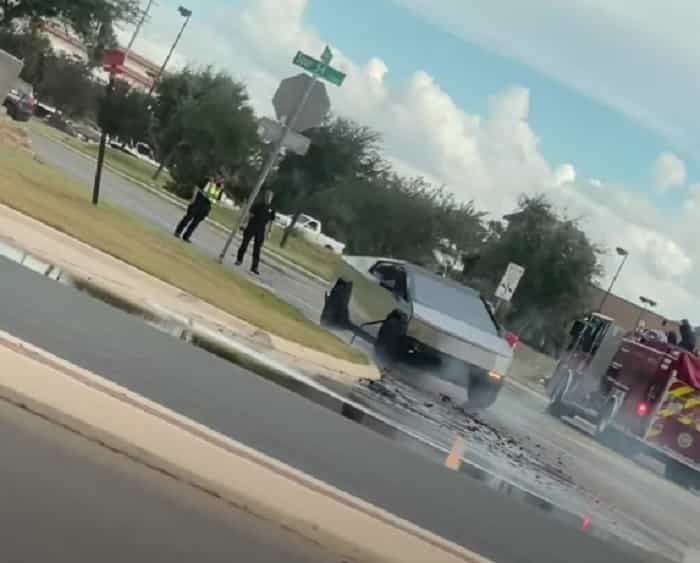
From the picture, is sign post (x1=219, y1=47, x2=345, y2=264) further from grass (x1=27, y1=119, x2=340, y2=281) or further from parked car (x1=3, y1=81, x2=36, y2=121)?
parked car (x1=3, y1=81, x2=36, y2=121)

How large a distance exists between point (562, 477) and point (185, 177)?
41.0 metres

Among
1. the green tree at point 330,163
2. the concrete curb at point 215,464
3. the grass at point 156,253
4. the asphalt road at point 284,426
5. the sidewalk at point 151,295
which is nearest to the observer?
the concrete curb at point 215,464

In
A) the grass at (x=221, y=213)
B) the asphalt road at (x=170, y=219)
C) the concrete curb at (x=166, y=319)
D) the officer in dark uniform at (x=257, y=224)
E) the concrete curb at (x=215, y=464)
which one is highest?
the officer in dark uniform at (x=257, y=224)

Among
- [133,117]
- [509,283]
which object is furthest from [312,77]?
[133,117]

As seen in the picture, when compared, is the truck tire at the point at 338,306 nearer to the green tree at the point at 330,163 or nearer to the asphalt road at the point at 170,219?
the asphalt road at the point at 170,219

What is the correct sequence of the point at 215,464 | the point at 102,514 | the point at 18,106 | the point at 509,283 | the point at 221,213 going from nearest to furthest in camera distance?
the point at 102,514 < the point at 215,464 < the point at 509,283 < the point at 18,106 < the point at 221,213

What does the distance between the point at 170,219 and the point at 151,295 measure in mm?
16359

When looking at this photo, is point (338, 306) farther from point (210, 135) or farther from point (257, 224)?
point (210, 135)

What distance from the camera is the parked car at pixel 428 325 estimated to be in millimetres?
19469

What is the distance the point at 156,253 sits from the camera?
69.8 ft

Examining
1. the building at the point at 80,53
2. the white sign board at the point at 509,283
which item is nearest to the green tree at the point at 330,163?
the building at the point at 80,53

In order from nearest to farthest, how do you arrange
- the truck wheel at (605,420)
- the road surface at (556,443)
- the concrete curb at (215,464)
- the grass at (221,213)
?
the concrete curb at (215,464) → the road surface at (556,443) → the truck wheel at (605,420) → the grass at (221,213)

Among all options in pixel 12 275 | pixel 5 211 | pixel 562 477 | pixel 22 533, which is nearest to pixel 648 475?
pixel 562 477

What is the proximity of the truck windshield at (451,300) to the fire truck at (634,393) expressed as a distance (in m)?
4.98
